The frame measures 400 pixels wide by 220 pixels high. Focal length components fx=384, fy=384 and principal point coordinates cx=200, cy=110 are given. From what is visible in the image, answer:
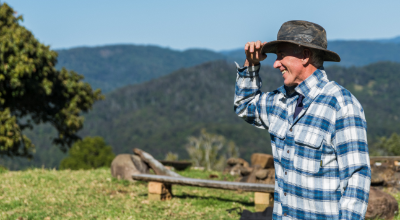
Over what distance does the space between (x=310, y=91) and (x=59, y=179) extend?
783 centimetres

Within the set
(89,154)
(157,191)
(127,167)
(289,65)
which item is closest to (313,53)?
(289,65)

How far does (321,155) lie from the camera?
247 centimetres

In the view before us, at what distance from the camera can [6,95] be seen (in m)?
17.5

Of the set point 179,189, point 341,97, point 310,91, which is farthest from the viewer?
point 179,189

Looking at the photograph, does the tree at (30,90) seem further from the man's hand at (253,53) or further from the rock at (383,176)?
the man's hand at (253,53)

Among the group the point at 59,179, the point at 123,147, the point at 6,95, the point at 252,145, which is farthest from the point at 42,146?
the point at 59,179

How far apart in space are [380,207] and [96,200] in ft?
16.9

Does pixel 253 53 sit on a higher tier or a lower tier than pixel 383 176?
higher

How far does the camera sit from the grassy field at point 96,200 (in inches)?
254

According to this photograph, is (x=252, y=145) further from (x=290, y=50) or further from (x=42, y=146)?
(x=290, y=50)

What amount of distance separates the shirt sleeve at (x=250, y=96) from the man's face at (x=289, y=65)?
324 mm

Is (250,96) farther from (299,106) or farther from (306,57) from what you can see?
(306,57)

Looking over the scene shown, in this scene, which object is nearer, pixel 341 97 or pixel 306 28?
pixel 341 97

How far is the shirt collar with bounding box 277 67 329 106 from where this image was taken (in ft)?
8.58
